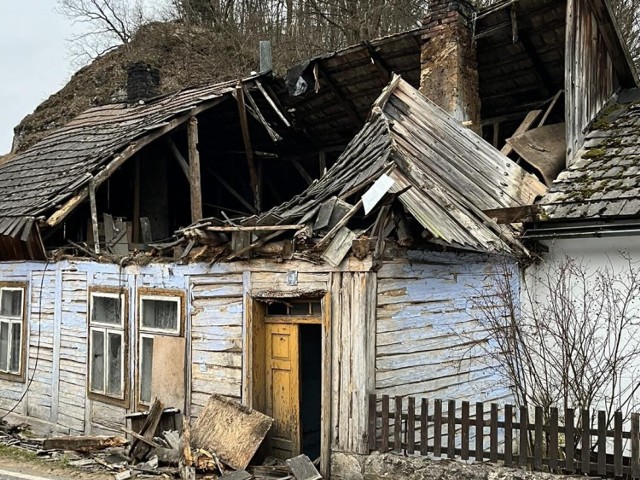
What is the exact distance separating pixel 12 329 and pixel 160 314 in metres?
4.47

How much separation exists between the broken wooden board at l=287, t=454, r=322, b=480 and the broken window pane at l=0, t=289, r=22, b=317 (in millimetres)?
7475

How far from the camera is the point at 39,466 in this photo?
9.10 meters

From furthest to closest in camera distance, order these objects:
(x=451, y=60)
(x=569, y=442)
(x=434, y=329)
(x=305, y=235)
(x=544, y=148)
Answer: (x=451, y=60) → (x=544, y=148) → (x=434, y=329) → (x=305, y=235) → (x=569, y=442)

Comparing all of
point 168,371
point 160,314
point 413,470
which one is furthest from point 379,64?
point 413,470

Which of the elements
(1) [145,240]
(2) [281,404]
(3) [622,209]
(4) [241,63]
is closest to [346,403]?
(2) [281,404]

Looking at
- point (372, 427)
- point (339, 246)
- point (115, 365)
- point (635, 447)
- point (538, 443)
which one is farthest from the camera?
point (115, 365)

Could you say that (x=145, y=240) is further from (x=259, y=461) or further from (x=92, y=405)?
(x=259, y=461)

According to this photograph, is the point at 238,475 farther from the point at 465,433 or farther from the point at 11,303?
the point at 11,303

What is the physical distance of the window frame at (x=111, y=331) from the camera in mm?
10297

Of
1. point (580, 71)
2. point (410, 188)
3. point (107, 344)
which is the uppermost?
point (580, 71)

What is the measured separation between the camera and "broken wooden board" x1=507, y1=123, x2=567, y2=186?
10.6 meters

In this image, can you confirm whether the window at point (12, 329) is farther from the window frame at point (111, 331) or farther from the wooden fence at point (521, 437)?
the wooden fence at point (521, 437)

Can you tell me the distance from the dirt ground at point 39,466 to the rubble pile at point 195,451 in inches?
4.9

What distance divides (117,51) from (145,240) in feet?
64.1
